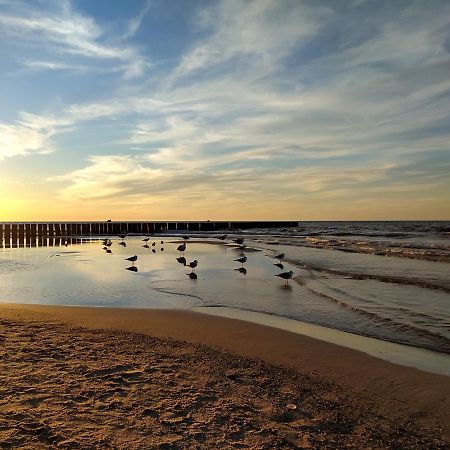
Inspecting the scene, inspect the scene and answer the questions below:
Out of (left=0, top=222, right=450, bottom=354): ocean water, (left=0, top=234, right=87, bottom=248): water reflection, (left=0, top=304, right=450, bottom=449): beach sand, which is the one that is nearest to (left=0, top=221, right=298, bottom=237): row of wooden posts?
(left=0, top=234, right=87, bottom=248): water reflection

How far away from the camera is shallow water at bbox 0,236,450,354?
30.2 ft

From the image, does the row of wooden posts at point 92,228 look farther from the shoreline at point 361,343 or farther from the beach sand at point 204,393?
the beach sand at point 204,393

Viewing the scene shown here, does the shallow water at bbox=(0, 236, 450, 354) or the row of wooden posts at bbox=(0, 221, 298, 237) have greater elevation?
the row of wooden posts at bbox=(0, 221, 298, 237)

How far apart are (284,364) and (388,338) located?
9.30ft

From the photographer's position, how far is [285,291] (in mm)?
13109

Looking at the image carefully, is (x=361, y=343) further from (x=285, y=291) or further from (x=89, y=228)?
(x=89, y=228)

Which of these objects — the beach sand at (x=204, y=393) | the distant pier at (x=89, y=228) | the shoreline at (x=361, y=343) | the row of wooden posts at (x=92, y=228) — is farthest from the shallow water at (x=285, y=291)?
the row of wooden posts at (x=92, y=228)

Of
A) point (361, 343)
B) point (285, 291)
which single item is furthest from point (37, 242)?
point (361, 343)

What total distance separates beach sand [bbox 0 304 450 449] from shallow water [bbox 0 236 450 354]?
7.58ft

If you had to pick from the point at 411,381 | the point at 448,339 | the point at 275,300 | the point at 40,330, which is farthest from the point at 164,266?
the point at 411,381

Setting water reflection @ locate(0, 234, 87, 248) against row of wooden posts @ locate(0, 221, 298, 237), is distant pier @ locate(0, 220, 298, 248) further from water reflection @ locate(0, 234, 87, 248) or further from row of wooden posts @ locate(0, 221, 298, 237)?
water reflection @ locate(0, 234, 87, 248)

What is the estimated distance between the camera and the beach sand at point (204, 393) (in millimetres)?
3840

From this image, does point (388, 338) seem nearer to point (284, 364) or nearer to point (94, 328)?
point (284, 364)

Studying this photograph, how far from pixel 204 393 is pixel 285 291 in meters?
8.56
